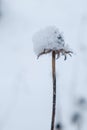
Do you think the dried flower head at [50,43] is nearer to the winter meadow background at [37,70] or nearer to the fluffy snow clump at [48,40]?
the fluffy snow clump at [48,40]

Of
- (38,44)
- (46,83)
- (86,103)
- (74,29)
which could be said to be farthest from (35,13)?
(38,44)

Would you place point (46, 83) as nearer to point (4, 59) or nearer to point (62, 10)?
point (4, 59)

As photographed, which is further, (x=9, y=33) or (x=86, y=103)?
(x=9, y=33)

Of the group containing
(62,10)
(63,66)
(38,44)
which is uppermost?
(62,10)

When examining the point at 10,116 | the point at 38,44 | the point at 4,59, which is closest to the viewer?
the point at 38,44

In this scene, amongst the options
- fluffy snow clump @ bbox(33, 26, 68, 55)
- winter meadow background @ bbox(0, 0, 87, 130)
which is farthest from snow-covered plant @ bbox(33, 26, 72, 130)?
winter meadow background @ bbox(0, 0, 87, 130)

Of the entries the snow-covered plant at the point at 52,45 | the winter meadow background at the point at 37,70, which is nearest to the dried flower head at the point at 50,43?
the snow-covered plant at the point at 52,45

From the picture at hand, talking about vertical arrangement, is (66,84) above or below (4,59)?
below

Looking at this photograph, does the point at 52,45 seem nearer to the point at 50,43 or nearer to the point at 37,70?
the point at 50,43
